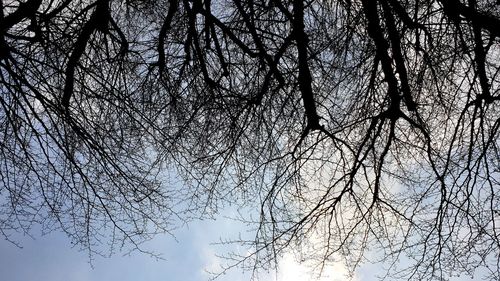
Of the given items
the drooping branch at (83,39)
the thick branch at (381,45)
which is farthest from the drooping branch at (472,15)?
the drooping branch at (83,39)

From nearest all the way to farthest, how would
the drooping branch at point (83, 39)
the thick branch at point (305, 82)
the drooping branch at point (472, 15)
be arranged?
the drooping branch at point (472, 15) < the drooping branch at point (83, 39) < the thick branch at point (305, 82)

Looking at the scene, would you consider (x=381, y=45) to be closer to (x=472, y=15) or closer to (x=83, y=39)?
(x=472, y=15)

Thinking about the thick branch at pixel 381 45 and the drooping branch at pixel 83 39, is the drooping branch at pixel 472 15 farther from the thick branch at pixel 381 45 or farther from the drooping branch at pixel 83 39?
the drooping branch at pixel 83 39

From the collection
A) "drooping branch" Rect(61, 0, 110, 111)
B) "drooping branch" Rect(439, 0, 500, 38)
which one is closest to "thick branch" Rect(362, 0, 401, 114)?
"drooping branch" Rect(439, 0, 500, 38)

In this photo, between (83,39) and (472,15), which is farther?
(83,39)

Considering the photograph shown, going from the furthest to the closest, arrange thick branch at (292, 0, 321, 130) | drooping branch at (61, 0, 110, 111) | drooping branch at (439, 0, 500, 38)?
thick branch at (292, 0, 321, 130) < drooping branch at (61, 0, 110, 111) < drooping branch at (439, 0, 500, 38)

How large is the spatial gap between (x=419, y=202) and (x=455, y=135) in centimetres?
77

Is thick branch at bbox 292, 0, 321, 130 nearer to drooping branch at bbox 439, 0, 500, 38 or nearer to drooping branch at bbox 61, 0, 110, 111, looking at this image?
drooping branch at bbox 439, 0, 500, 38

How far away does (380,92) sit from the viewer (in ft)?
18.6

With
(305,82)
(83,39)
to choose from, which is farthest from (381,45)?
(83,39)

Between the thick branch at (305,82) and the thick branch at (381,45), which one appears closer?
the thick branch at (381,45)

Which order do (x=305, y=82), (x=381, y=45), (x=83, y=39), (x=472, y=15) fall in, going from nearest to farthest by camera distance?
(x=472, y=15), (x=381, y=45), (x=305, y=82), (x=83, y=39)

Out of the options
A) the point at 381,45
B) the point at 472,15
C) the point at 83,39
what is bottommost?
the point at 472,15

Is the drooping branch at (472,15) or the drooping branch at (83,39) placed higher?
the drooping branch at (83,39)
